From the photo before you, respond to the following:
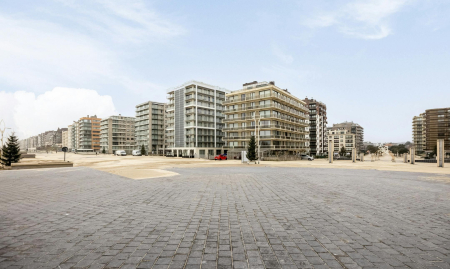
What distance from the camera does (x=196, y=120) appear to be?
70750mm

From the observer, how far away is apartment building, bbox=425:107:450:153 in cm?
11562

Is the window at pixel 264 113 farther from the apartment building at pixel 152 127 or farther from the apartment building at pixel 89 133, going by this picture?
the apartment building at pixel 89 133

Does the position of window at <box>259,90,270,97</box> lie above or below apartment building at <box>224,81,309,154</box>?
above

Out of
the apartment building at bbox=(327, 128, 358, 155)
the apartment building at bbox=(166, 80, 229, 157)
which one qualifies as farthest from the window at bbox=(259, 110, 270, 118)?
the apartment building at bbox=(327, 128, 358, 155)

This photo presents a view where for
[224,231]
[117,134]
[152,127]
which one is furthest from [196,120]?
[117,134]

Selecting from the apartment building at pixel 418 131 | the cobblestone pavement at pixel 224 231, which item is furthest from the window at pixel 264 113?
the apartment building at pixel 418 131

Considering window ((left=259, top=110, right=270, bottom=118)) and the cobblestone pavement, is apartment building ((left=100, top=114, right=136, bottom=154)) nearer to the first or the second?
window ((left=259, top=110, right=270, bottom=118))

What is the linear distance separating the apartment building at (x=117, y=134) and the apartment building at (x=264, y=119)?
75.6 m

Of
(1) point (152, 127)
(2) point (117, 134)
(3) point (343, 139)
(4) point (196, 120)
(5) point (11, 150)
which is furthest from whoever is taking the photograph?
(3) point (343, 139)

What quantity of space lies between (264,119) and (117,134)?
9496 centimetres

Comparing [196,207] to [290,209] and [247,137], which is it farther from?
[247,137]

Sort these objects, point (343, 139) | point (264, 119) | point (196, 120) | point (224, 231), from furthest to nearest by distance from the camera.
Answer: point (343, 139) → point (196, 120) → point (264, 119) → point (224, 231)

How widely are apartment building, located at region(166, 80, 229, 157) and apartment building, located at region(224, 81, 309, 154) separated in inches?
416

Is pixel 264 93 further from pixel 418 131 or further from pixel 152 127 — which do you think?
pixel 418 131
